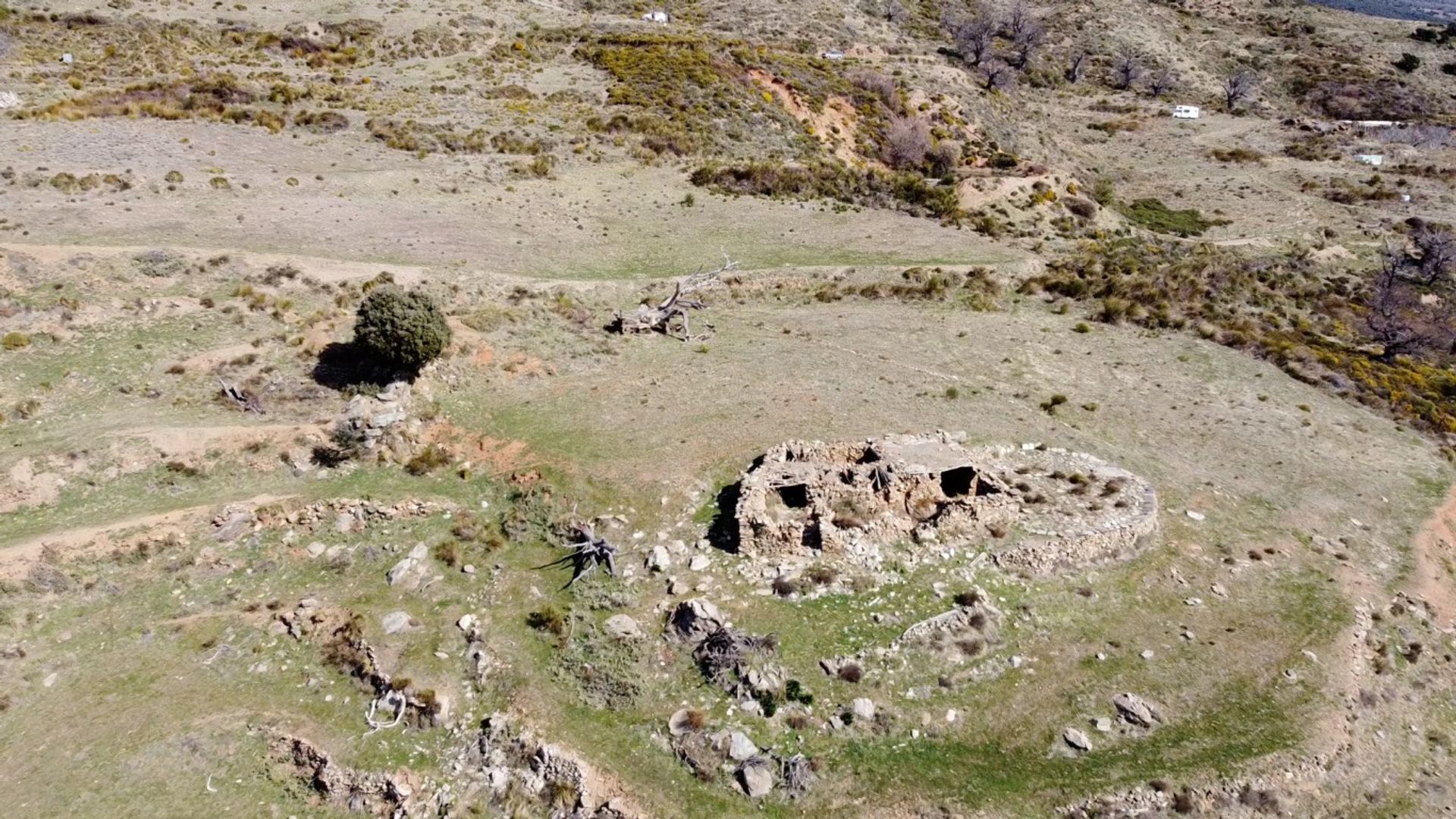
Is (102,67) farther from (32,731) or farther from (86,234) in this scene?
(32,731)

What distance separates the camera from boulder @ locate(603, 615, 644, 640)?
17.9 m

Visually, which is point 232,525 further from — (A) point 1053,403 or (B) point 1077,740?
(A) point 1053,403

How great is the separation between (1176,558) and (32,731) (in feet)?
87.6

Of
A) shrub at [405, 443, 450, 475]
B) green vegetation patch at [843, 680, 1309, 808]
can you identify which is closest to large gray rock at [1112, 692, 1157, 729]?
green vegetation patch at [843, 680, 1309, 808]

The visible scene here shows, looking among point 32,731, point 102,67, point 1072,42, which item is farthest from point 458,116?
point 1072,42

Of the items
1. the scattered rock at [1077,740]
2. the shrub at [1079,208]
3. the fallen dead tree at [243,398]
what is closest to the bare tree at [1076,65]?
the shrub at [1079,208]

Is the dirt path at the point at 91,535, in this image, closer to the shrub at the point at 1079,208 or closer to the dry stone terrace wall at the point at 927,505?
the dry stone terrace wall at the point at 927,505

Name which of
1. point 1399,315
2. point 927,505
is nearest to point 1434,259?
point 1399,315

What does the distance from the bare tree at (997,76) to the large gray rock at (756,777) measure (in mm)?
83967

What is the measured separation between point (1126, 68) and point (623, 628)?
4387 inches

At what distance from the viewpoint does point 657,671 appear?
17.3 meters

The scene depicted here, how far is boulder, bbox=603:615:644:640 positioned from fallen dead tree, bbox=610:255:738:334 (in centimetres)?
1493

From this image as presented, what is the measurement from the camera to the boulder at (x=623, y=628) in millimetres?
17922

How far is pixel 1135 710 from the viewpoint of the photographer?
54.7ft
